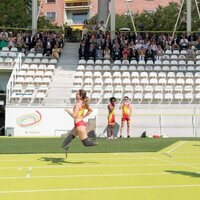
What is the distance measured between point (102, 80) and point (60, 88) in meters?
2.67

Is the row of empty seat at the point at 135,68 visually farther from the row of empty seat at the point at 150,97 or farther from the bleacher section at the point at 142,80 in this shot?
the row of empty seat at the point at 150,97

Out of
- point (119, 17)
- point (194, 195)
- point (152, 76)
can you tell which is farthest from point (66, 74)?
point (119, 17)

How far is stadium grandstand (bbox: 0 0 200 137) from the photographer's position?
85.7 feet

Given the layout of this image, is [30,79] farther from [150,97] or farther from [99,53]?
[150,97]

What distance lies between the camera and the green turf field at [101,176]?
8.80 m

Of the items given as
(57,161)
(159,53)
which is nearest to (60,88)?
(159,53)

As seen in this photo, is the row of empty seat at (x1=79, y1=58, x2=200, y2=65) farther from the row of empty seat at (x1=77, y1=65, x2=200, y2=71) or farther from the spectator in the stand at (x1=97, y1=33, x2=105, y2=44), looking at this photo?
the spectator in the stand at (x1=97, y1=33, x2=105, y2=44)

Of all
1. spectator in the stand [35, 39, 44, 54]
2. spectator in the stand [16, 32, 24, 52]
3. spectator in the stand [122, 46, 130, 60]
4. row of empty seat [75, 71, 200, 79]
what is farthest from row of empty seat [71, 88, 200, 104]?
spectator in the stand [16, 32, 24, 52]

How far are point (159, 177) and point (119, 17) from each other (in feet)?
234

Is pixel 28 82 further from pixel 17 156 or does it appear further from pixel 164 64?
pixel 17 156

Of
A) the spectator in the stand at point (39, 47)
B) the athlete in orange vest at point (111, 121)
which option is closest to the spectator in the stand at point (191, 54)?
the spectator in the stand at point (39, 47)

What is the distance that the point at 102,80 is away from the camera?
30812 millimetres

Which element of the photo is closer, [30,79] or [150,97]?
[150,97]

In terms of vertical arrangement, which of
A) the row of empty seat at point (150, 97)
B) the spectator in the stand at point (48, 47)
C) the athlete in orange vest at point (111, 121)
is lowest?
the athlete in orange vest at point (111, 121)
